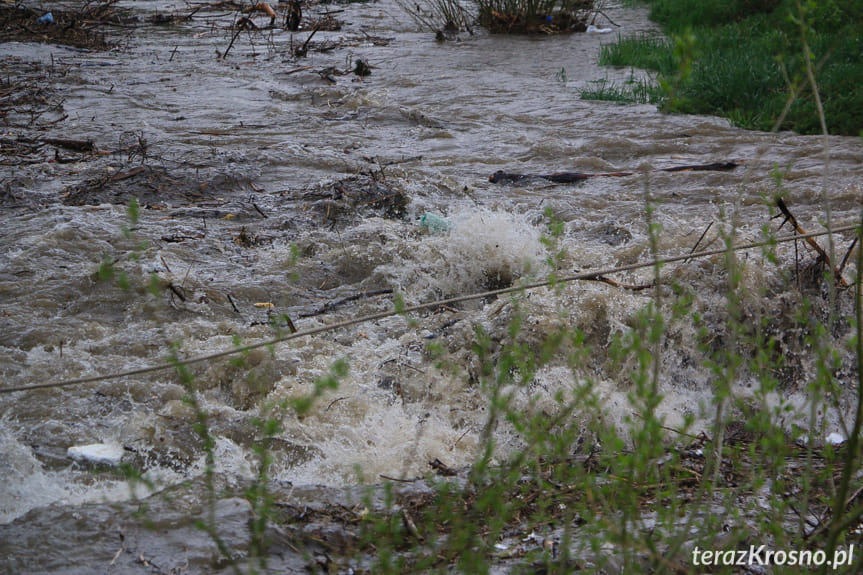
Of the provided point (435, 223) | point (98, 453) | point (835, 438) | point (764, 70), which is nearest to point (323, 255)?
point (435, 223)

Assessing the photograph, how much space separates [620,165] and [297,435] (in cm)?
414

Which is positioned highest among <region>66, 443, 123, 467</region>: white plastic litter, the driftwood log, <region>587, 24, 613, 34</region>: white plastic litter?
<region>587, 24, 613, 34</region>: white plastic litter

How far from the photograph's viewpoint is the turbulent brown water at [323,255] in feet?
9.95

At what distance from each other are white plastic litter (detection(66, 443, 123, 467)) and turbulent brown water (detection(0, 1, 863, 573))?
40 mm

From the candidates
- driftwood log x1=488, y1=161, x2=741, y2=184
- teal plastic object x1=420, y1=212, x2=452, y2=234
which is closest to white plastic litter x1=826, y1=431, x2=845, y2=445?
teal plastic object x1=420, y1=212, x2=452, y2=234

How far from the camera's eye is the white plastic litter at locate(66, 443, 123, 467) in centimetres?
289

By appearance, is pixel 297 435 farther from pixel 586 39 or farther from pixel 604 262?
pixel 586 39

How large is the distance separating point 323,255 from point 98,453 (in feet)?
6.84

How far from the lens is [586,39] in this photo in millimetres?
12133

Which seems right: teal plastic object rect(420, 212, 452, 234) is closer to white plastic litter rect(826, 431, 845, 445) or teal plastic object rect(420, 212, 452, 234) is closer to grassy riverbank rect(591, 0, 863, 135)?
grassy riverbank rect(591, 0, 863, 135)

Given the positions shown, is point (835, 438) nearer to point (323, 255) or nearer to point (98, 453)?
point (98, 453)

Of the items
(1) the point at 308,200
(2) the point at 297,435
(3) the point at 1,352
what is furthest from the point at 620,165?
(3) the point at 1,352

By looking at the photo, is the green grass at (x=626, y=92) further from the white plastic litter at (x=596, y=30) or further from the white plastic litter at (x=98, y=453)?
Result: the white plastic litter at (x=98, y=453)

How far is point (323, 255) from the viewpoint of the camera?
477 centimetres
